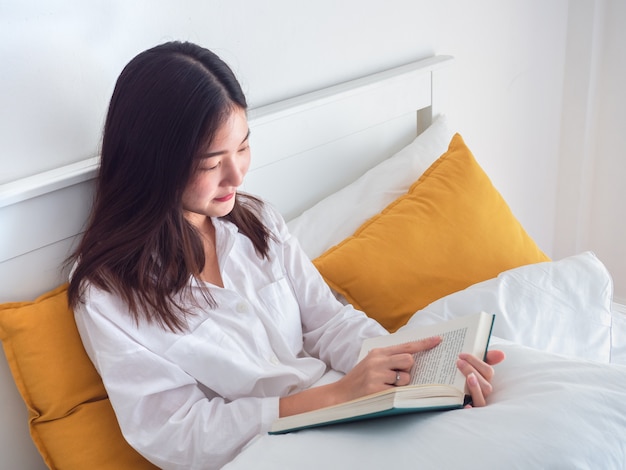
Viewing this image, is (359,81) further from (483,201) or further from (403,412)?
(403,412)

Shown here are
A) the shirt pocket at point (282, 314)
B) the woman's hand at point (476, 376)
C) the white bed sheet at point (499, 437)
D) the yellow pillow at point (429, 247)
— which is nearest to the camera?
the white bed sheet at point (499, 437)

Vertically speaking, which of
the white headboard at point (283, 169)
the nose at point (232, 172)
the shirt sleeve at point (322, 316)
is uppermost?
the nose at point (232, 172)

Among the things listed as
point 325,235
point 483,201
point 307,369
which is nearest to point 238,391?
point 307,369

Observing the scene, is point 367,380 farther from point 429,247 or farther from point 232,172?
point 429,247

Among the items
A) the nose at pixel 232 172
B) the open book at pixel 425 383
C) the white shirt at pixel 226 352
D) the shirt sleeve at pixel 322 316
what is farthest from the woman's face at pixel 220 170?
the open book at pixel 425 383

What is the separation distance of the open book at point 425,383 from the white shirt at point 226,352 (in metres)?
0.11

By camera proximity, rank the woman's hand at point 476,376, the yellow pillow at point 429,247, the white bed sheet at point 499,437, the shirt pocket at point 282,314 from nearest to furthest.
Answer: the white bed sheet at point 499,437, the woman's hand at point 476,376, the shirt pocket at point 282,314, the yellow pillow at point 429,247

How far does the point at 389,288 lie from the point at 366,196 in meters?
0.25

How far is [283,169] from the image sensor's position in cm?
154

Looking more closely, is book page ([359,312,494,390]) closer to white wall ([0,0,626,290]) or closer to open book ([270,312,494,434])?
open book ([270,312,494,434])

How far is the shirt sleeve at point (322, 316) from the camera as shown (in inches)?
51.3

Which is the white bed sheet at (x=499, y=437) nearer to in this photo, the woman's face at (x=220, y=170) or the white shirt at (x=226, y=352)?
the white shirt at (x=226, y=352)

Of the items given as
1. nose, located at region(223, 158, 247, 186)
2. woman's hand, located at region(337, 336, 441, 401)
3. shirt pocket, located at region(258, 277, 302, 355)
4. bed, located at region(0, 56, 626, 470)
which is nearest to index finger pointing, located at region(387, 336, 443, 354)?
woman's hand, located at region(337, 336, 441, 401)

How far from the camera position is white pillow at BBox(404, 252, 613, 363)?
1.27m
